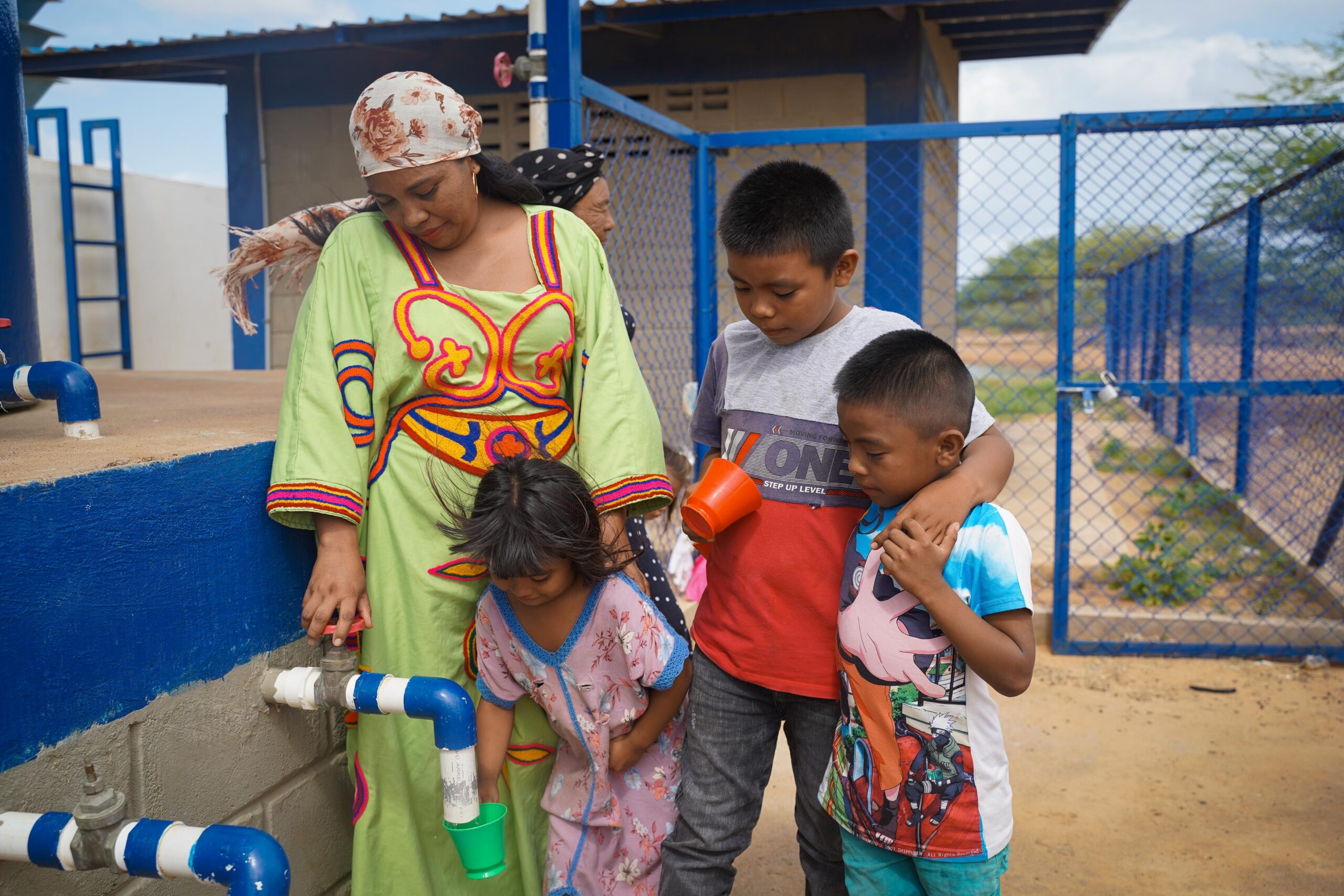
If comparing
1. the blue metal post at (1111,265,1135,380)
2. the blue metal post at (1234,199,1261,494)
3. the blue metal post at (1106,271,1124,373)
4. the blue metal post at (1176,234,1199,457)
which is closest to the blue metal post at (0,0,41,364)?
the blue metal post at (1234,199,1261,494)

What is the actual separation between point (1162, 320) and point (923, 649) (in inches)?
355

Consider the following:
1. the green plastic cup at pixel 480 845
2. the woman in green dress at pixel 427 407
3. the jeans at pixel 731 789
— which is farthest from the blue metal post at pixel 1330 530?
the green plastic cup at pixel 480 845

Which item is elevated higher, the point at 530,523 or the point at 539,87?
the point at 539,87

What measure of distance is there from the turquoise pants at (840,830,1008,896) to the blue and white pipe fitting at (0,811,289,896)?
89cm

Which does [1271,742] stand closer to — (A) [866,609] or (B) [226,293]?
(A) [866,609]

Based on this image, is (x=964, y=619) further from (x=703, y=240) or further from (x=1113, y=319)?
(x=1113, y=319)

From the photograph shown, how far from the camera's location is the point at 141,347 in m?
10.4

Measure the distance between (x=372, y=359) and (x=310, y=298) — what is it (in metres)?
0.15

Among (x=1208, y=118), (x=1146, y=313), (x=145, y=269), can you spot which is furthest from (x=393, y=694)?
(x=1146, y=313)

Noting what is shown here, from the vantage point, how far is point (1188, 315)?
7.83 m

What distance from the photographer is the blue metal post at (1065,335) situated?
3.96m

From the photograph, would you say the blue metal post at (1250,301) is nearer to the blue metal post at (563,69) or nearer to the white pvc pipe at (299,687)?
the blue metal post at (563,69)

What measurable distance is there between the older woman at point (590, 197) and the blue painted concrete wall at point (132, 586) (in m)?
0.74

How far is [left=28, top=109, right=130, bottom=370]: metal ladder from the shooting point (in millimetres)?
8992
